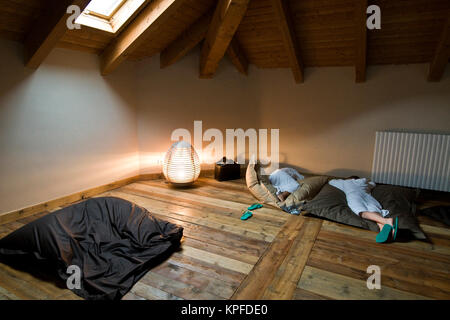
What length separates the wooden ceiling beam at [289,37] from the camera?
310 cm

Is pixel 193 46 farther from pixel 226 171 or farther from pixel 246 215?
pixel 246 215

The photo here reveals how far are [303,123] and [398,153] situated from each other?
51.9 inches

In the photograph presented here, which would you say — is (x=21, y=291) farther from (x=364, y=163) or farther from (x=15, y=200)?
(x=364, y=163)

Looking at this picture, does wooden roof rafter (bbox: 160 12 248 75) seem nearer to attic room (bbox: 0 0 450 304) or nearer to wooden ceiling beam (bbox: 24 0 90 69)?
attic room (bbox: 0 0 450 304)

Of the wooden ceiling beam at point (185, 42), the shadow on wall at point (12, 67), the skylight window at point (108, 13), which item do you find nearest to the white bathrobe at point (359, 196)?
the wooden ceiling beam at point (185, 42)

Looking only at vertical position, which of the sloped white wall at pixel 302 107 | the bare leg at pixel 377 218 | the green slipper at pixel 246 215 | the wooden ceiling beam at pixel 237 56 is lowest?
the green slipper at pixel 246 215

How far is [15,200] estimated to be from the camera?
9.45 ft

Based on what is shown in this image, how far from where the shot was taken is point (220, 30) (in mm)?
3248

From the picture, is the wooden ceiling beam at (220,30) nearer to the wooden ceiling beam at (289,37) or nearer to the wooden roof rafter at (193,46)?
the wooden roof rafter at (193,46)

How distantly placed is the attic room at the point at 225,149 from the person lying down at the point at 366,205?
18 mm

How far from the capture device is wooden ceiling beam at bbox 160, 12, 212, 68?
366 centimetres

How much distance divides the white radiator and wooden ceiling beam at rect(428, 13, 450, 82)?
2.39ft

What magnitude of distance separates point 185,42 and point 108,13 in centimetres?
104

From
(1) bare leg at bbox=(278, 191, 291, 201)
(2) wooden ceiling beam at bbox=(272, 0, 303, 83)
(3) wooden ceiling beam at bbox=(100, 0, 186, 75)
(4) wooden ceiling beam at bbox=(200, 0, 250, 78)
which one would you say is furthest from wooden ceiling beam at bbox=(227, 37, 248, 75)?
(1) bare leg at bbox=(278, 191, 291, 201)
